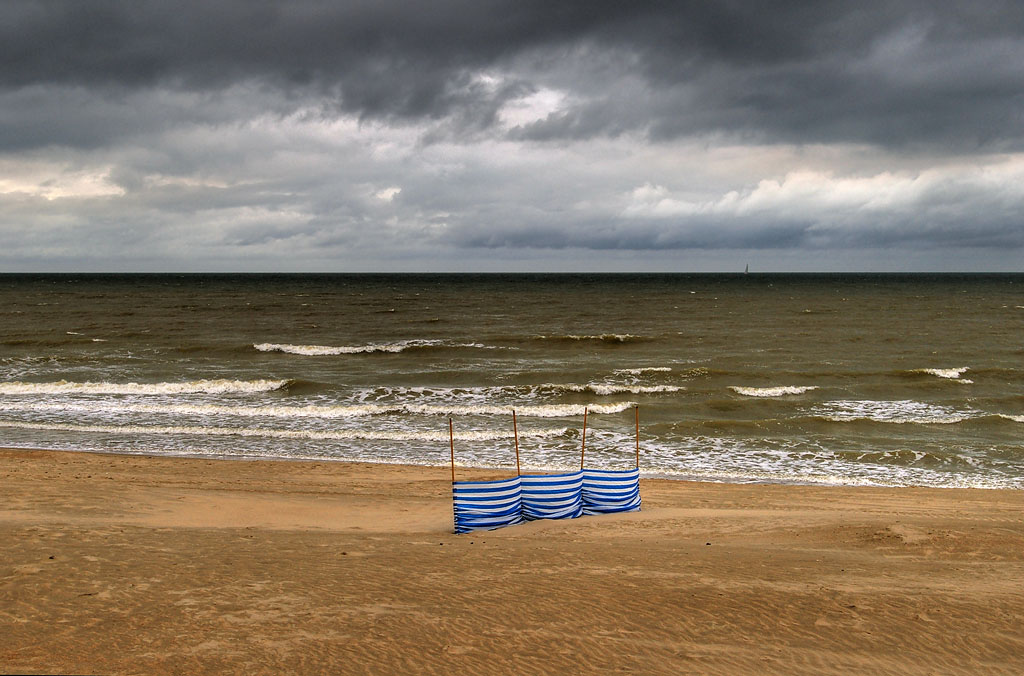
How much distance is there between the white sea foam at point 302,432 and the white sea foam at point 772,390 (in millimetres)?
9187

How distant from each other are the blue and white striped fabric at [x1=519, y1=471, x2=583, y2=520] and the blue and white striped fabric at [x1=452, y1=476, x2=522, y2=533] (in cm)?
43

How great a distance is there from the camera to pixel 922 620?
305 inches

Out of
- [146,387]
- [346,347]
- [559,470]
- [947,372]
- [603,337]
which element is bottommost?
[559,470]

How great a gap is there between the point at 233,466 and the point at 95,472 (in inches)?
115

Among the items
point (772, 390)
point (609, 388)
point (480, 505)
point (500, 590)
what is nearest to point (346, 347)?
point (609, 388)

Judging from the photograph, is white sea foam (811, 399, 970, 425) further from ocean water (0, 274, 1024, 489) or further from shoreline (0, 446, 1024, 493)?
shoreline (0, 446, 1024, 493)

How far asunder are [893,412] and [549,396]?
459 inches

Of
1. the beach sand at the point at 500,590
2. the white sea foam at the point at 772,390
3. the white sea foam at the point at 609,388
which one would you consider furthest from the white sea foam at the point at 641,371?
the beach sand at the point at 500,590

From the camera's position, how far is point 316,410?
79.9 feet

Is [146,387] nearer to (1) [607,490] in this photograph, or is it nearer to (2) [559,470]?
(2) [559,470]

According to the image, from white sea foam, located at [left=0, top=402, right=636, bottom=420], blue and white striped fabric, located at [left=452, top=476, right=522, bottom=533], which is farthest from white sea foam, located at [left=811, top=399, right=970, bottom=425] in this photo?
blue and white striped fabric, located at [left=452, top=476, right=522, bottom=533]

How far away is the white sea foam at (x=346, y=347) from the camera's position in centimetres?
3888

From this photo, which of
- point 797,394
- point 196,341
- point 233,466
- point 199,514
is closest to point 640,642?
point 199,514

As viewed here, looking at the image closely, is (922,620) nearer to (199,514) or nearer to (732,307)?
(199,514)
